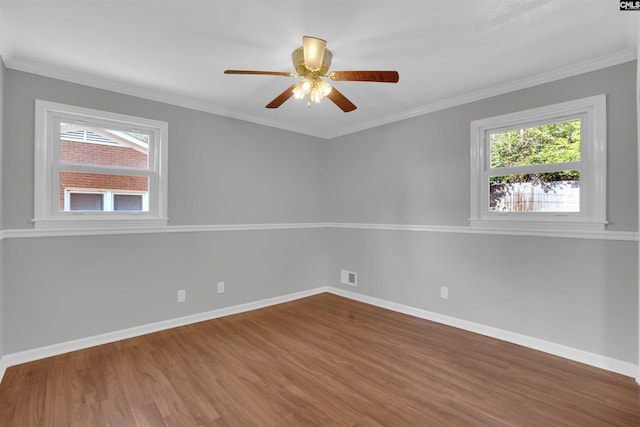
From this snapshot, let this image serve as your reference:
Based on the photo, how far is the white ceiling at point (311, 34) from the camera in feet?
6.23

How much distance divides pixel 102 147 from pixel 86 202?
21.8 inches

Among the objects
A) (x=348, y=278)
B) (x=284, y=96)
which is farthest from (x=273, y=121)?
(x=348, y=278)

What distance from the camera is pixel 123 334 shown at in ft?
9.93

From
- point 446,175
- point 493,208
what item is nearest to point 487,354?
point 493,208

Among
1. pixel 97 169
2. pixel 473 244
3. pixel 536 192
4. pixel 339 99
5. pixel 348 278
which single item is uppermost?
pixel 339 99

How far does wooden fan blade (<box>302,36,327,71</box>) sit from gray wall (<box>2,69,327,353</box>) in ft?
6.62

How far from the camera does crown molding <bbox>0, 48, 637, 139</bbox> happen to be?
2.46m

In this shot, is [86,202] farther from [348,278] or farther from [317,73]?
[348,278]

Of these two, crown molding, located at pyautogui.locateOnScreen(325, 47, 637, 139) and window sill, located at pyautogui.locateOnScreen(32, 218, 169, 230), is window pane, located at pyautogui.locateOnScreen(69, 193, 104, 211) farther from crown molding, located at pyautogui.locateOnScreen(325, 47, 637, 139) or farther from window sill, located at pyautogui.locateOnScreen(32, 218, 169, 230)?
crown molding, located at pyautogui.locateOnScreen(325, 47, 637, 139)

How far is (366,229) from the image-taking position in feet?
14.2

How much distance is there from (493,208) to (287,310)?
8.85 feet

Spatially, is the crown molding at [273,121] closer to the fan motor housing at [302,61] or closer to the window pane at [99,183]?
the window pane at [99,183]

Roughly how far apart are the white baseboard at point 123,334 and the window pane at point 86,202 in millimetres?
1212

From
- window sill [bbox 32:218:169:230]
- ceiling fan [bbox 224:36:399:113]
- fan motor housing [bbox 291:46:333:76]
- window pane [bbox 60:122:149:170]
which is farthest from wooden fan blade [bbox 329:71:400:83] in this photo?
window sill [bbox 32:218:169:230]
